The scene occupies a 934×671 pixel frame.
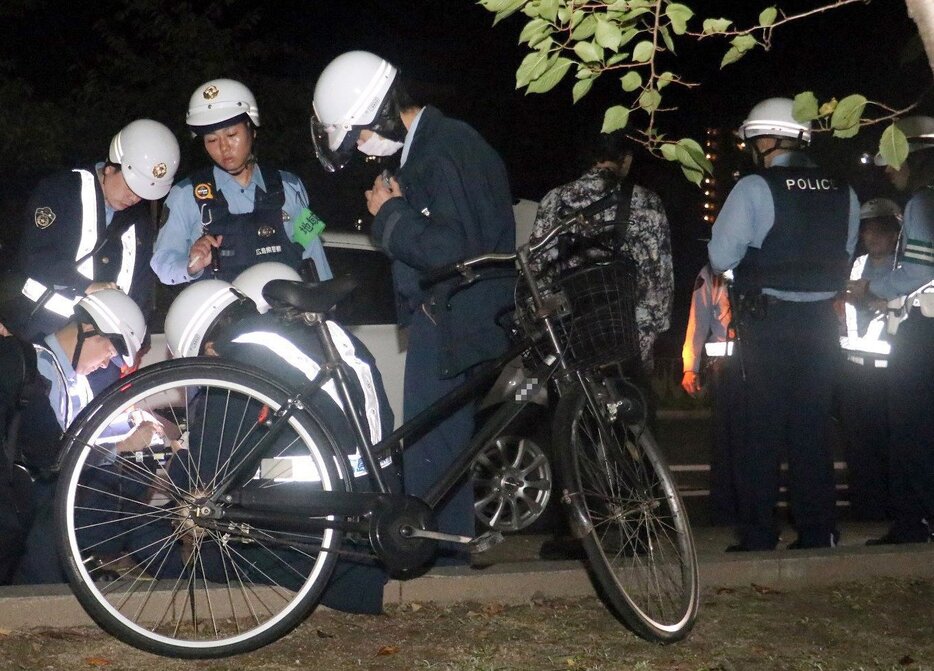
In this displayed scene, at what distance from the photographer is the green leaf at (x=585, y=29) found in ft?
11.0

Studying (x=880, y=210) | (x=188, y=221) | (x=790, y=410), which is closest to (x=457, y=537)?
(x=790, y=410)

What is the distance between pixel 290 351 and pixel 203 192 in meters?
1.69

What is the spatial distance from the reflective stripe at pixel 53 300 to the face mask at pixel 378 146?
150 cm

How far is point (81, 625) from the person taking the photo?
4.55 m

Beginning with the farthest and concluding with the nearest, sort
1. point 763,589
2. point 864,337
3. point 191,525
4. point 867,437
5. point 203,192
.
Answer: point 867,437 → point 864,337 → point 203,192 → point 763,589 → point 191,525

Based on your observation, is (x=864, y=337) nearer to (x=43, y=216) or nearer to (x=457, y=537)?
(x=457, y=537)

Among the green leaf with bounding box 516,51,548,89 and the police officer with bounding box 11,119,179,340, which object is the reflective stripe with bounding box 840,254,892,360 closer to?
the police officer with bounding box 11,119,179,340

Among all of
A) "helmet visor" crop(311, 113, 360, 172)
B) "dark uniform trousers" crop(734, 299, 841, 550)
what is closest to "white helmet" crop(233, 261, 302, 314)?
"helmet visor" crop(311, 113, 360, 172)

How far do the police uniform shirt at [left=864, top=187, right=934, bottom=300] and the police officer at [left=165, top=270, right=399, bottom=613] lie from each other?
272 centimetres

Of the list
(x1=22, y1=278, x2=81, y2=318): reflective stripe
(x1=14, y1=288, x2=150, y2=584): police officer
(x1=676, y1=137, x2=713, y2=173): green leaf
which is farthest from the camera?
(x1=22, y1=278, x2=81, y2=318): reflective stripe

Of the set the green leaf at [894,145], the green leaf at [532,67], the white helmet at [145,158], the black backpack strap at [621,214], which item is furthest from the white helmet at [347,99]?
the green leaf at [894,145]

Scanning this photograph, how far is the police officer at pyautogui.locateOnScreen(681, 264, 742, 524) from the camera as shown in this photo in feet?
24.6

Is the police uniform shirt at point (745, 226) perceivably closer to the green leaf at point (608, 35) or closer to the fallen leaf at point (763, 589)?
the fallen leaf at point (763, 589)

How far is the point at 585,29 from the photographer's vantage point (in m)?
3.35
